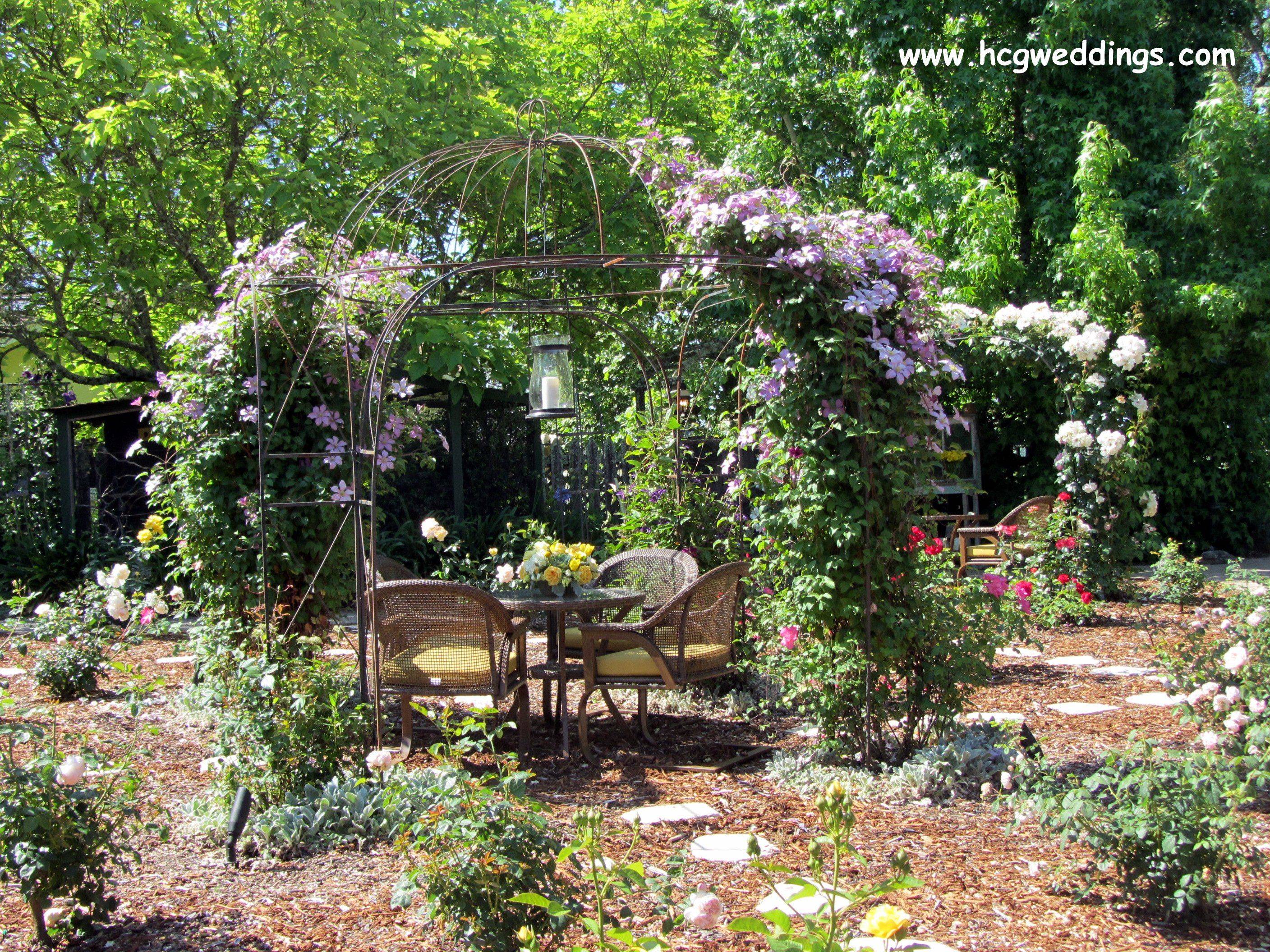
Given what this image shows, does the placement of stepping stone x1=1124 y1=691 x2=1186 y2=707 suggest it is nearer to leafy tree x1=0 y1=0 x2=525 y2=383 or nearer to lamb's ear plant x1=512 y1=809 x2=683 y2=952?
lamb's ear plant x1=512 y1=809 x2=683 y2=952

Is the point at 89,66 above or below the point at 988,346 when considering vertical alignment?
above

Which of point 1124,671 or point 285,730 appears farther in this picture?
point 1124,671

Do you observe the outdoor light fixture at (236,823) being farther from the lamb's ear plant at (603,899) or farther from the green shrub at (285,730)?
the lamb's ear plant at (603,899)

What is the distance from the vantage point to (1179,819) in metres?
2.40

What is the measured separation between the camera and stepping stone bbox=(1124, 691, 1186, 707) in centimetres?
454

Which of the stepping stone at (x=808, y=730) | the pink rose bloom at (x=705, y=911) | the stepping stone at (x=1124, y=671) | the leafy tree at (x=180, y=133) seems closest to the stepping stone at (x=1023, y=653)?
the stepping stone at (x=1124, y=671)

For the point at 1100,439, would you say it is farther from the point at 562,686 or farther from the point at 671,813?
the point at 671,813

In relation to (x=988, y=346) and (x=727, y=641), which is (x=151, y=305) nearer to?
(x=727, y=641)

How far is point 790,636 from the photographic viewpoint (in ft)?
12.6

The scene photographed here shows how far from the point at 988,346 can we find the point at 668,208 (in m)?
5.27

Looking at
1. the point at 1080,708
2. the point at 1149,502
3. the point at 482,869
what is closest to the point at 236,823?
the point at 482,869

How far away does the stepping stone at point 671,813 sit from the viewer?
3330 millimetres

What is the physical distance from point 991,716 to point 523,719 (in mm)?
2026

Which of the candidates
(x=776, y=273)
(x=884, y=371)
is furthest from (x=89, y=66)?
(x=884, y=371)
